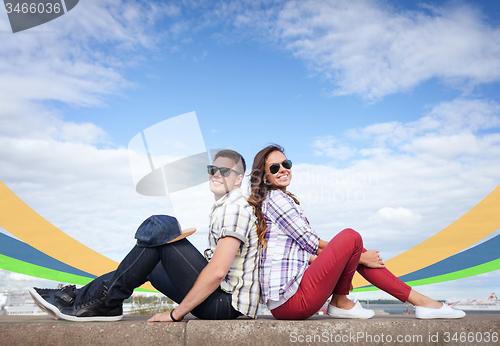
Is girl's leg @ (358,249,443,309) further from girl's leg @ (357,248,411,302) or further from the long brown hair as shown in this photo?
the long brown hair

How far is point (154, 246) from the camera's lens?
2.73 m

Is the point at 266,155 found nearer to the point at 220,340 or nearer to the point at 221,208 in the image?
the point at 221,208

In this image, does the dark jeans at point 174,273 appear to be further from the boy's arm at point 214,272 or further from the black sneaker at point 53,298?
the black sneaker at point 53,298

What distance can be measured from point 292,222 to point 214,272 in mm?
729

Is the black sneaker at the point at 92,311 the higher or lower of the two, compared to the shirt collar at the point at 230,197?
lower

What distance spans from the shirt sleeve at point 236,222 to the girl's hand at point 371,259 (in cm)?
106

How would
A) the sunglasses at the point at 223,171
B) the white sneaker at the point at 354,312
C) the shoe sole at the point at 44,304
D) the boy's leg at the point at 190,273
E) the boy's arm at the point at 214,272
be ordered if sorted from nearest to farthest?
the boy's arm at the point at 214,272
the boy's leg at the point at 190,273
the shoe sole at the point at 44,304
the white sneaker at the point at 354,312
the sunglasses at the point at 223,171

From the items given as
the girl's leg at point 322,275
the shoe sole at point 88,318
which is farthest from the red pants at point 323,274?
the shoe sole at point 88,318

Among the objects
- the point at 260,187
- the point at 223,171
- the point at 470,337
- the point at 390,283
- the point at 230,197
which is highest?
the point at 223,171

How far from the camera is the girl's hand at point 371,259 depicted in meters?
3.02

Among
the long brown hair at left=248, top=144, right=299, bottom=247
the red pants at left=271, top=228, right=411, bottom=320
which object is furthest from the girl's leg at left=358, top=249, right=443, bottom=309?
the long brown hair at left=248, top=144, right=299, bottom=247

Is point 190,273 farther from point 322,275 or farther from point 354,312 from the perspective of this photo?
point 354,312

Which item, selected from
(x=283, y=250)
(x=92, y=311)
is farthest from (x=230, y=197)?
(x=92, y=311)

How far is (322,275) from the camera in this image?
2.75 metres
